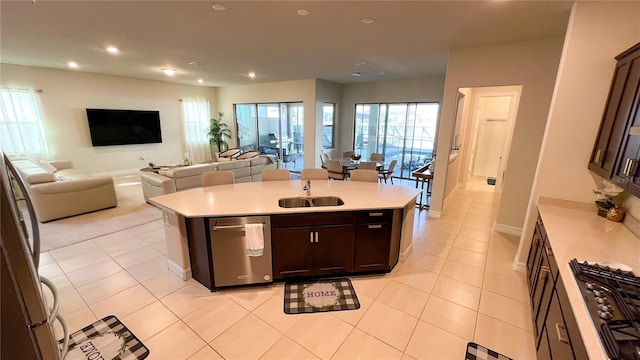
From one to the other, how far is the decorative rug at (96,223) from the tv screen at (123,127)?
295cm

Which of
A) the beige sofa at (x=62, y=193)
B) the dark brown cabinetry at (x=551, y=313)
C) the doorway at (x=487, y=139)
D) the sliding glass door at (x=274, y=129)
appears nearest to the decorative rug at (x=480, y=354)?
the dark brown cabinetry at (x=551, y=313)

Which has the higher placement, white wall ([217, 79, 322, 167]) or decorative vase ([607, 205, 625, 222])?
white wall ([217, 79, 322, 167])

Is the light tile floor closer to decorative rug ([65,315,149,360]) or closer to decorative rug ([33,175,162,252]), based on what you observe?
decorative rug ([65,315,149,360])

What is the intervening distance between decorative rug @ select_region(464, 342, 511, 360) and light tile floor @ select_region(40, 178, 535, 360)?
0.05m

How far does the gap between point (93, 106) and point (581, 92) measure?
988 cm

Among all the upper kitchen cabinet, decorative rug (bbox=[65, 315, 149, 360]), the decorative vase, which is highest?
the upper kitchen cabinet

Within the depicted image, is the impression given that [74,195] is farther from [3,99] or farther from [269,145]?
[269,145]

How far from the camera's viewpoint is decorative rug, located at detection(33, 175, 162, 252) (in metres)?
3.77

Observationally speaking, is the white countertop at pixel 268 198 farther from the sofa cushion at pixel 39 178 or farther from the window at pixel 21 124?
the window at pixel 21 124

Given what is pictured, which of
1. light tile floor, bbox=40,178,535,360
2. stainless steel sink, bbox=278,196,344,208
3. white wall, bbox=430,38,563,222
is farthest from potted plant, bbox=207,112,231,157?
white wall, bbox=430,38,563,222

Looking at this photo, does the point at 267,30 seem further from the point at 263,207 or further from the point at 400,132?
the point at 400,132

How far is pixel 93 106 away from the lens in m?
7.11

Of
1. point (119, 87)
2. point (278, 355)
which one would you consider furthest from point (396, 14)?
point (119, 87)

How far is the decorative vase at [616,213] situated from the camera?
7.68ft
